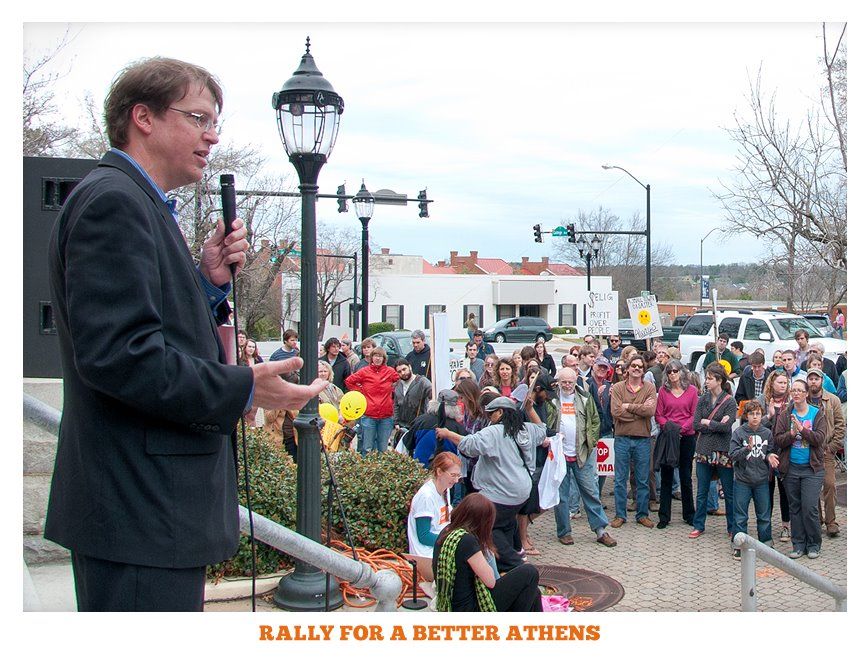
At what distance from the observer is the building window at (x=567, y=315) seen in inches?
2347

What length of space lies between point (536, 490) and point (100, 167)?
7670mm

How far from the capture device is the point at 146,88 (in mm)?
1789

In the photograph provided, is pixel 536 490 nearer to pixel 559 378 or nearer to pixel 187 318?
pixel 559 378

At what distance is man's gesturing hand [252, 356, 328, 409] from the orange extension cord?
4741mm

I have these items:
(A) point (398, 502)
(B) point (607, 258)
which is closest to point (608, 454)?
(A) point (398, 502)

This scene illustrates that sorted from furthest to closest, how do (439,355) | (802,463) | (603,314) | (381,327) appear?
(381,327)
(603,314)
(439,355)
(802,463)

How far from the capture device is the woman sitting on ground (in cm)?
516

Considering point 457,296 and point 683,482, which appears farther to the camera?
point 457,296

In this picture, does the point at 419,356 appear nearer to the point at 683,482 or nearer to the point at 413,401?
the point at 413,401

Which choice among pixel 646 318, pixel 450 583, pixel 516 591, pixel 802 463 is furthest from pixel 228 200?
pixel 646 318

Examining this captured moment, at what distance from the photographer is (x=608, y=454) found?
412 inches

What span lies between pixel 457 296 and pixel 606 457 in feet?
149

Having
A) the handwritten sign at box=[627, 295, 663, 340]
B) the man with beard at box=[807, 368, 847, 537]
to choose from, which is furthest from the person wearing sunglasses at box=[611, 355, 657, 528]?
the handwritten sign at box=[627, 295, 663, 340]

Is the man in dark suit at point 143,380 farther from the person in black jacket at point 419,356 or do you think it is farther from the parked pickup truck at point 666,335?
the parked pickup truck at point 666,335
